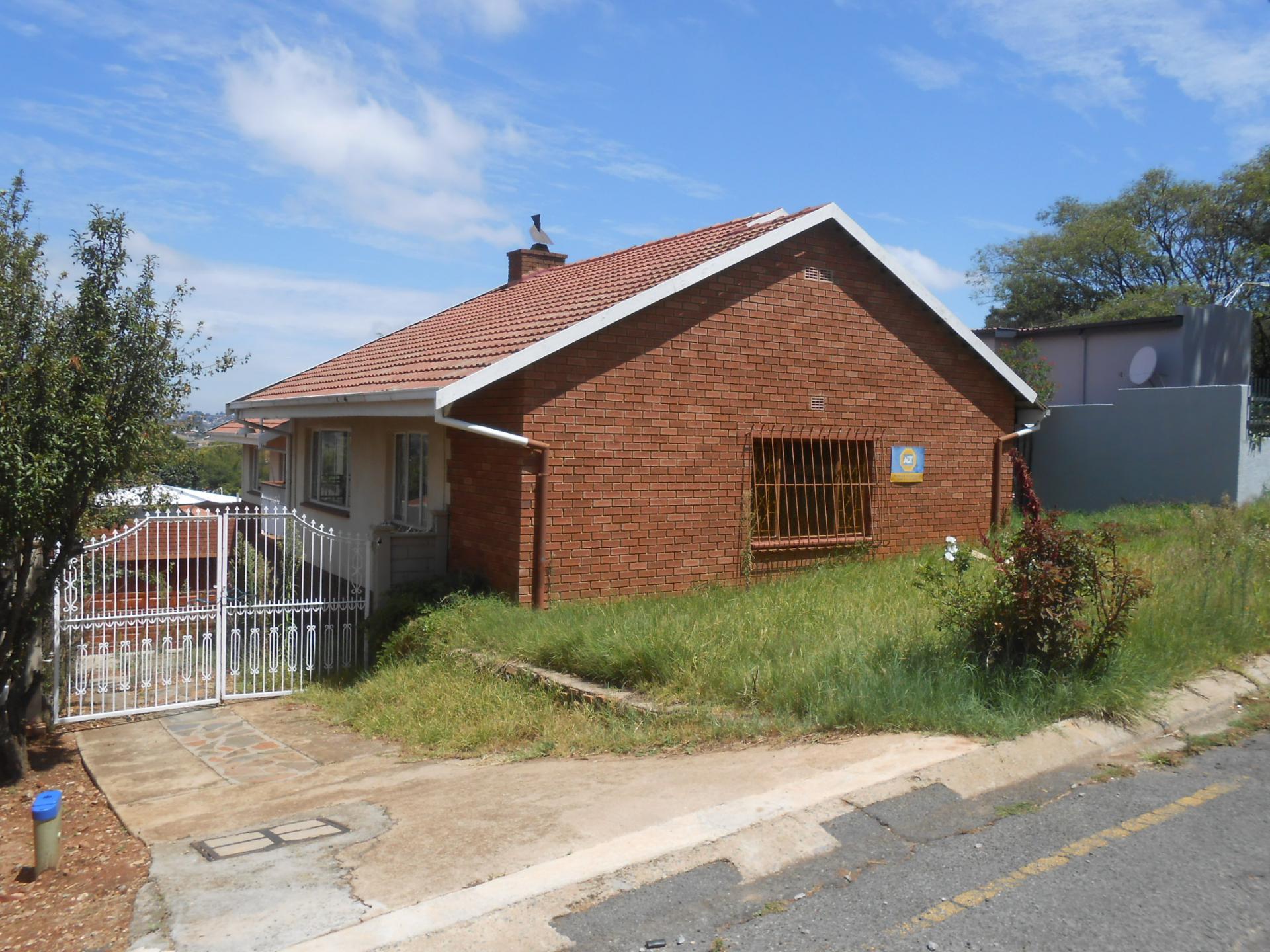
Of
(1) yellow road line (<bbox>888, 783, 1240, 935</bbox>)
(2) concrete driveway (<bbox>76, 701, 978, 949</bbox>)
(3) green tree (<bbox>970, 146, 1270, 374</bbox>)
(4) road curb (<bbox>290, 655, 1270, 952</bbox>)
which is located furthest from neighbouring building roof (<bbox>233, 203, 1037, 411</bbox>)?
(3) green tree (<bbox>970, 146, 1270, 374</bbox>)

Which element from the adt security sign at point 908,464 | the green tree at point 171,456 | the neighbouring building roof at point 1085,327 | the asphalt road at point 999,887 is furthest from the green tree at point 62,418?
the neighbouring building roof at point 1085,327

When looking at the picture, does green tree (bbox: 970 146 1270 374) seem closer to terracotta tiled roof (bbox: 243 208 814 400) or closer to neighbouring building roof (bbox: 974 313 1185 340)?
neighbouring building roof (bbox: 974 313 1185 340)

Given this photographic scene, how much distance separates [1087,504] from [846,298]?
7.92 metres

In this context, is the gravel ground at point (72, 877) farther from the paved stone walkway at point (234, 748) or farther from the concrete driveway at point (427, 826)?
the paved stone walkway at point (234, 748)

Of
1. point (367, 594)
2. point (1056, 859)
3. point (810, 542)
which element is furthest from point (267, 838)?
point (810, 542)

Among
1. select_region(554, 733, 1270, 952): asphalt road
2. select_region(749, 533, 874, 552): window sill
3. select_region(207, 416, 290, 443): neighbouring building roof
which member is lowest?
select_region(554, 733, 1270, 952): asphalt road

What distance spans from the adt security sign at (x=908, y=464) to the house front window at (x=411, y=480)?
5430 mm

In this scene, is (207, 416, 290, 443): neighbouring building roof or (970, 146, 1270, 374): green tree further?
(970, 146, 1270, 374): green tree

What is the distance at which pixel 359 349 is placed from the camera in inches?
650

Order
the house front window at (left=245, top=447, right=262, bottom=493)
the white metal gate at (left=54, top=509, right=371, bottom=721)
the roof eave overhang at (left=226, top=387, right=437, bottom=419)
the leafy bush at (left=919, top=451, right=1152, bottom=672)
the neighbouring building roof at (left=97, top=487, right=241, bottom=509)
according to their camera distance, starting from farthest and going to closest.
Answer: the house front window at (left=245, top=447, right=262, bottom=493) < the roof eave overhang at (left=226, top=387, right=437, bottom=419) < the white metal gate at (left=54, top=509, right=371, bottom=721) < the neighbouring building roof at (left=97, top=487, right=241, bottom=509) < the leafy bush at (left=919, top=451, right=1152, bottom=672)

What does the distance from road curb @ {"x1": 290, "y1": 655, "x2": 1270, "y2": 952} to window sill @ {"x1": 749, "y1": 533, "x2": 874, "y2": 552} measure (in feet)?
16.0

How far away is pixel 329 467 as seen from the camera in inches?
583

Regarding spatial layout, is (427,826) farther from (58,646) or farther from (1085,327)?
(1085,327)

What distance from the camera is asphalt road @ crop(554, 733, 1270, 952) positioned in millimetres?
4059
